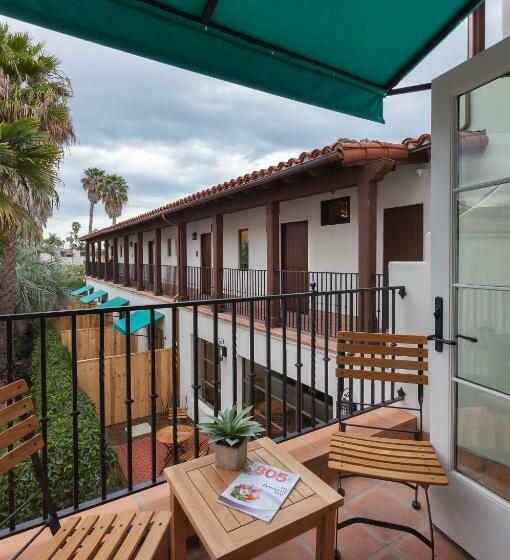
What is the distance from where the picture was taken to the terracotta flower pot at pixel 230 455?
1.53 meters

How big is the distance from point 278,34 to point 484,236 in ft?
4.64

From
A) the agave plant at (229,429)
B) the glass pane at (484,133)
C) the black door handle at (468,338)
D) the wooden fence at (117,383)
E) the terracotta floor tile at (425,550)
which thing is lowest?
the wooden fence at (117,383)

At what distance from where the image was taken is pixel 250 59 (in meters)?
1.82

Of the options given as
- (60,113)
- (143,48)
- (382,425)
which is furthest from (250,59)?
(60,113)

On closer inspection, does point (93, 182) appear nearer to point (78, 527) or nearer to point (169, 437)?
point (169, 437)

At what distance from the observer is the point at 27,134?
508 centimetres

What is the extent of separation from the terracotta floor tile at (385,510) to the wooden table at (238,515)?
76cm

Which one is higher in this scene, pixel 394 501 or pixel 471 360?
pixel 471 360

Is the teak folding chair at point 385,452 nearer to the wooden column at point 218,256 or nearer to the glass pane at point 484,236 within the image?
the glass pane at point 484,236

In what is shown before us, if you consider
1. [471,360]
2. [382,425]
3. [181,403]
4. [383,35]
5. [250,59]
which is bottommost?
[181,403]

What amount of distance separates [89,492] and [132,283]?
13.3m

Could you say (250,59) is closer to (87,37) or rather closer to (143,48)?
(143,48)

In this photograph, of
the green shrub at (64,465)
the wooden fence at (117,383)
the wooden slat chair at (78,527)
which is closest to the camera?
the wooden slat chair at (78,527)

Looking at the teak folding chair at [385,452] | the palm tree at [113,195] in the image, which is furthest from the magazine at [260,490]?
the palm tree at [113,195]
